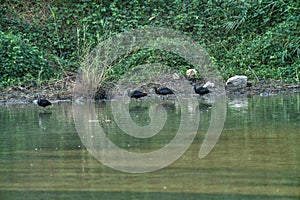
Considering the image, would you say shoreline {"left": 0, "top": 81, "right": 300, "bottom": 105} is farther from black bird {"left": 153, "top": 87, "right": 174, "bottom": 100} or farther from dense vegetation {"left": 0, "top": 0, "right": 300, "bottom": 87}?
black bird {"left": 153, "top": 87, "right": 174, "bottom": 100}

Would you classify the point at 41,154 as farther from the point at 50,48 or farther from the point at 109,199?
the point at 50,48

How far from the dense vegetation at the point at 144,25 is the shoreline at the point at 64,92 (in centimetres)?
57

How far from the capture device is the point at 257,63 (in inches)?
778

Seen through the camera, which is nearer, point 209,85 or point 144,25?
point 209,85

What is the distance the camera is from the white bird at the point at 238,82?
17797 mm

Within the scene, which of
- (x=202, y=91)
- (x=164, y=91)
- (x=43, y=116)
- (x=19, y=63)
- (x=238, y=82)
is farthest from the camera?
(x=19, y=63)

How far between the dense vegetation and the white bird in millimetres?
928

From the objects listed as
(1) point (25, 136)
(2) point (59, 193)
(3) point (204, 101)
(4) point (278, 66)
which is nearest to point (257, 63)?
(4) point (278, 66)

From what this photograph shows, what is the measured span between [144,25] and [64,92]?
5.07m

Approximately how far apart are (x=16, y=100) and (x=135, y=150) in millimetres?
8490

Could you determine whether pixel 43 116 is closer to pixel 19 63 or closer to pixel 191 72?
pixel 19 63

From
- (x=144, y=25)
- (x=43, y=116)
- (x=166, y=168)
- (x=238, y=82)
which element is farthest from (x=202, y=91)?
(x=166, y=168)

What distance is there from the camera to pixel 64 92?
57.5 feet

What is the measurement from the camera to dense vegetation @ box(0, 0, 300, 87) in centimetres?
1912
